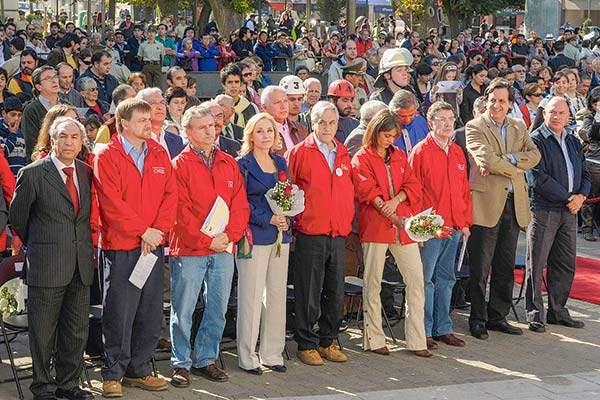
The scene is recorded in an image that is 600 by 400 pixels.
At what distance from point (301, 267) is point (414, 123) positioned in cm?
207

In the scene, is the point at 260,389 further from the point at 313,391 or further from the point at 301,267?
the point at 301,267

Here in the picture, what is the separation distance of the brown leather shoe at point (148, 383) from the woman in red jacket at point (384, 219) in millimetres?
1965

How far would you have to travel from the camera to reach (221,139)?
9.33 m

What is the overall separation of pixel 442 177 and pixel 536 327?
183 cm

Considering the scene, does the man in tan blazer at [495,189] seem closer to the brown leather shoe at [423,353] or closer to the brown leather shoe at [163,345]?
the brown leather shoe at [423,353]

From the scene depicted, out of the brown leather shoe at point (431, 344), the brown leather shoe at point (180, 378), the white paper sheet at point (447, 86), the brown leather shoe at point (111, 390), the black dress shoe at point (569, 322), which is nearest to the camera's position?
the brown leather shoe at point (111, 390)

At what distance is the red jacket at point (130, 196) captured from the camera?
302 inches

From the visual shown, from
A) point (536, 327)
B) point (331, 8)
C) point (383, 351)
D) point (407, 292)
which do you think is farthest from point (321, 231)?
point (331, 8)

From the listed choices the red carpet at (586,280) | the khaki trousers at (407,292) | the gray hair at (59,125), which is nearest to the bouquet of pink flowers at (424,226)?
the khaki trousers at (407,292)

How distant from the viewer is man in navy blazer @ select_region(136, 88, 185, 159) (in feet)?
30.2

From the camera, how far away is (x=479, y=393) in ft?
26.8

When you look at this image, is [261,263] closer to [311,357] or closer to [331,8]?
[311,357]

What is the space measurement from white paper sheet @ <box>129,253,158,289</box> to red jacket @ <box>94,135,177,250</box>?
0.11 m

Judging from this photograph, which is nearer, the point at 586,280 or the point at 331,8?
the point at 586,280
